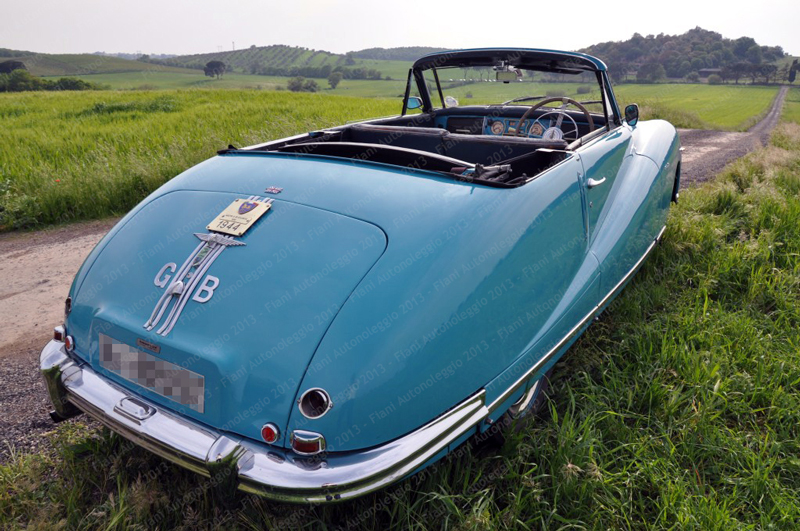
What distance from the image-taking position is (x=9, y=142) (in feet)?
27.0

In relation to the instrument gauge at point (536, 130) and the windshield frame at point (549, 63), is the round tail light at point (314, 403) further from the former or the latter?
the instrument gauge at point (536, 130)

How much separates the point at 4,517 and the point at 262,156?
5.69ft

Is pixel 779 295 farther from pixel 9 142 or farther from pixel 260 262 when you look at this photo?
pixel 9 142

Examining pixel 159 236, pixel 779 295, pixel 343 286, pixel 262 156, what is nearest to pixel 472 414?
pixel 343 286

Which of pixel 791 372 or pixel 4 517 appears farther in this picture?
pixel 791 372

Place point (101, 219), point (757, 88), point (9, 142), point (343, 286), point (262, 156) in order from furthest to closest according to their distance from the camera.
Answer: point (757, 88) → point (9, 142) → point (101, 219) → point (262, 156) → point (343, 286)

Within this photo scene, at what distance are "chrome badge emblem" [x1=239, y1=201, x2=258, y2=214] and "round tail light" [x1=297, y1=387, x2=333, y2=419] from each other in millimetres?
829

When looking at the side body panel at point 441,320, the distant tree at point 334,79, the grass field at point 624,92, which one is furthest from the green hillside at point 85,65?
the side body panel at point 441,320

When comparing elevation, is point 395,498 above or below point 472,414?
below

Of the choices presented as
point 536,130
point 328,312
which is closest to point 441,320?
point 328,312

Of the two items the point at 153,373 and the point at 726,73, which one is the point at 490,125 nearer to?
the point at 153,373

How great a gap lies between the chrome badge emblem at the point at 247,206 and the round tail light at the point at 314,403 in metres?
0.83

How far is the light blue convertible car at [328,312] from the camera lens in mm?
1516

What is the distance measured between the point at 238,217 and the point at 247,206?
68 mm
